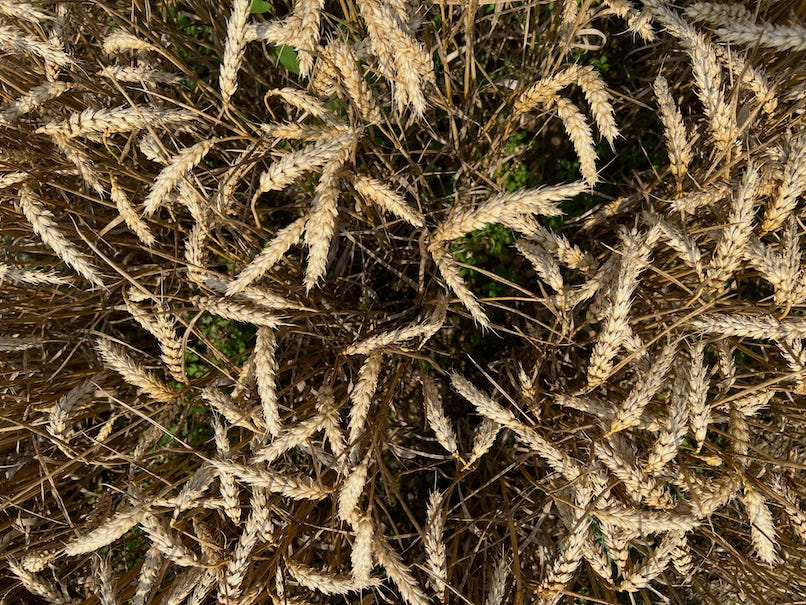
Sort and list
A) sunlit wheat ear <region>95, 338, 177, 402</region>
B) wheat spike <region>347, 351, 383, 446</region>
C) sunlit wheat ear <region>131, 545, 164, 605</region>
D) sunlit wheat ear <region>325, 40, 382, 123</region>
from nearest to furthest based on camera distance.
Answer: sunlit wheat ear <region>325, 40, 382, 123</region> → wheat spike <region>347, 351, 383, 446</region> → sunlit wheat ear <region>95, 338, 177, 402</region> → sunlit wheat ear <region>131, 545, 164, 605</region>

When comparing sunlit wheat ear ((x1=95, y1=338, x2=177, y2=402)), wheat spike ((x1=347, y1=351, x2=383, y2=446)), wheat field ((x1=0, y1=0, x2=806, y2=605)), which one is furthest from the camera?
sunlit wheat ear ((x1=95, y1=338, x2=177, y2=402))

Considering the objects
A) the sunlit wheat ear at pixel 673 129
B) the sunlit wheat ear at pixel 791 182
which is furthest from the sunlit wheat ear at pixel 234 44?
the sunlit wheat ear at pixel 791 182

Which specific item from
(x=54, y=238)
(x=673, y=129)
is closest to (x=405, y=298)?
(x=673, y=129)

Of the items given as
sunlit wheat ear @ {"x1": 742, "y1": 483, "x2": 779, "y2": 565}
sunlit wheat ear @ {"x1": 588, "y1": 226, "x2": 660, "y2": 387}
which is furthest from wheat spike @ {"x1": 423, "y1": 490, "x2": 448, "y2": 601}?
sunlit wheat ear @ {"x1": 742, "y1": 483, "x2": 779, "y2": 565}

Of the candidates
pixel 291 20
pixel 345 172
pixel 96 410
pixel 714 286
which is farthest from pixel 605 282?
pixel 96 410

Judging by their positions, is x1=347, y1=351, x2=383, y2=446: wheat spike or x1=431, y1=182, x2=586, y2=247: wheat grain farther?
x1=347, y1=351, x2=383, y2=446: wheat spike

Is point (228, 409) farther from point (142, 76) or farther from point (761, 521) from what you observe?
point (761, 521)

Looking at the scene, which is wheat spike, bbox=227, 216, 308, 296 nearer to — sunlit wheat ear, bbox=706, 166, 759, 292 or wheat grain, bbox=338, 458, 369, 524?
wheat grain, bbox=338, 458, 369, 524
